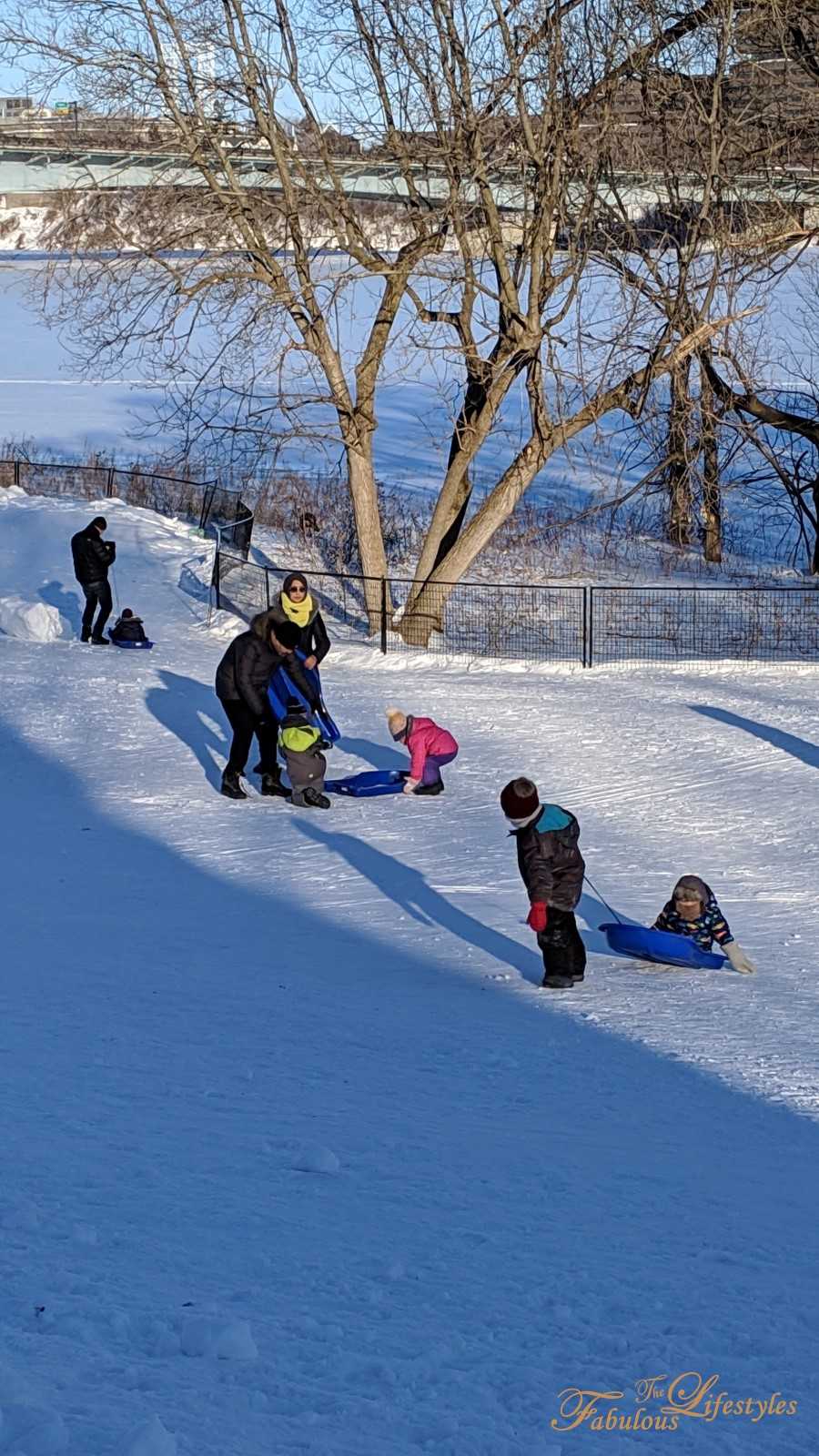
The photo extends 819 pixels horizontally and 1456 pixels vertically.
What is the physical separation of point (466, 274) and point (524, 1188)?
18659 mm

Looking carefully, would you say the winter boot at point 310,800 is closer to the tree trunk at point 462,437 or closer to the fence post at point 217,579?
the fence post at point 217,579

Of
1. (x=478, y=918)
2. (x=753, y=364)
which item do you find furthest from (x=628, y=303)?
(x=478, y=918)

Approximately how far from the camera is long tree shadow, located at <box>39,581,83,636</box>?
2241cm

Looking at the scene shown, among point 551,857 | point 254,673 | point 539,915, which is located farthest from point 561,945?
point 254,673

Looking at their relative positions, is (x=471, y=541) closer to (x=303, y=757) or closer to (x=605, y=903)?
(x=303, y=757)

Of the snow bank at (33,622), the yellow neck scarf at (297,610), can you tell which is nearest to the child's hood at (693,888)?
the yellow neck scarf at (297,610)

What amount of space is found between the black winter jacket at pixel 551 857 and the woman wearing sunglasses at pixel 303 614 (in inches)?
199

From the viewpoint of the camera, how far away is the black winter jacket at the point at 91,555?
1945 cm

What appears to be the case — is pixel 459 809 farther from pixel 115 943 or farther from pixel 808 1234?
pixel 808 1234

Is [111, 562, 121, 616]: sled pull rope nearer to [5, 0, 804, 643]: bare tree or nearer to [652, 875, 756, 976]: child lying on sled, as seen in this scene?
[5, 0, 804, 643]: bare tree

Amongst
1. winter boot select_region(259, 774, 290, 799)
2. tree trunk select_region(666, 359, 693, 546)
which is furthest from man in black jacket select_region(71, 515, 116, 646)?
tree trunk select_region(666, 359, 693, 546)

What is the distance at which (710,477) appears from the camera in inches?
1091

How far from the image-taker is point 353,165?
24094 millimetres

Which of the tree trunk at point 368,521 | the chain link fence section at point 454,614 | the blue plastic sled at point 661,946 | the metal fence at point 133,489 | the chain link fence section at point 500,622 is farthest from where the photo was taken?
the metal fence at point 133,489
